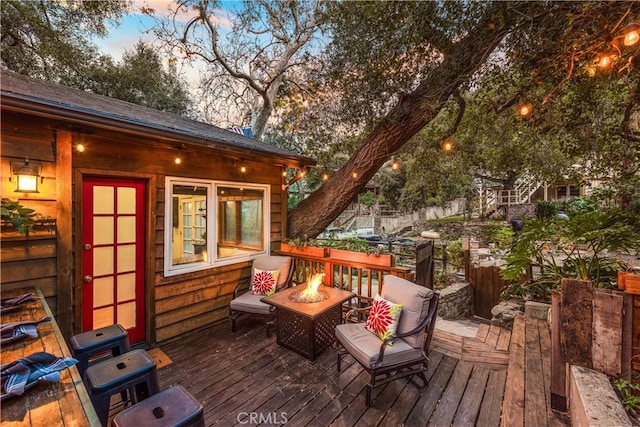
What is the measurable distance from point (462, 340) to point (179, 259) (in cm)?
375

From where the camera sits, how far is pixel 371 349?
239 cm

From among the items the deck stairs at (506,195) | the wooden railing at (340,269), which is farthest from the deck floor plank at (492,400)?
the deck stairs at (506,195)

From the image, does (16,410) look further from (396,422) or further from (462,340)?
(462,340)

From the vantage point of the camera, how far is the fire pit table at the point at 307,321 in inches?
114

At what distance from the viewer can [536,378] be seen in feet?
7.27

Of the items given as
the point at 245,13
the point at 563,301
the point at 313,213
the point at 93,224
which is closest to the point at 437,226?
the point at 313,213

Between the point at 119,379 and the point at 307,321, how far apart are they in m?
1.73

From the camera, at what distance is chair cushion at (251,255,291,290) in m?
3.94

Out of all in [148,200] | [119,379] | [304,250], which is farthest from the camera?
[304,250]

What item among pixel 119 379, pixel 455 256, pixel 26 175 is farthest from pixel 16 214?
pixel 455 256

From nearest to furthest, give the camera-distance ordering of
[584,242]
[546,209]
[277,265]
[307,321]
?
[584,242] < [307,321] < [277,265] < [546,209]

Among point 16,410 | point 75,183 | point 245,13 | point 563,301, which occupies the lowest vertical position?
point 16,410

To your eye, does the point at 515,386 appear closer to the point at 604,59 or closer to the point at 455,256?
the point at 604,59

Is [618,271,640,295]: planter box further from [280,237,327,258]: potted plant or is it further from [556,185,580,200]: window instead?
[556,185,580,200]: window
